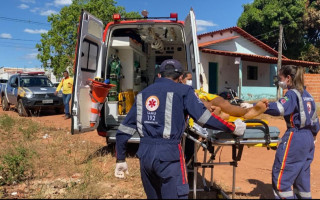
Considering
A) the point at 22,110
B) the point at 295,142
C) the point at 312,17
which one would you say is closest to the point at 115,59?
the point at 295,142

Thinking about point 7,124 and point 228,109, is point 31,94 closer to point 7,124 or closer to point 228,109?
point 7,124

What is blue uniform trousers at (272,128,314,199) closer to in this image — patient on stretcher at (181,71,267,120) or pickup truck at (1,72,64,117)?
patient on stretcher at (181,71,267,120)

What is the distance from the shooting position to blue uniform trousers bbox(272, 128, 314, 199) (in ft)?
9.61

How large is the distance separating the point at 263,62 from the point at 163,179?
1873 cm

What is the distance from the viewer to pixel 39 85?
40.5ft

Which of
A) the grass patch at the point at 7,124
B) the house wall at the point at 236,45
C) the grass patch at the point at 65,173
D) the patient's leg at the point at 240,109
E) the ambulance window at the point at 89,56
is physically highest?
the house wall at the point at 236,45

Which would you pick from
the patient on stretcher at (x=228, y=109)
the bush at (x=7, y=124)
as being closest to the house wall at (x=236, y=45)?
the bush at (x=7, y=124)

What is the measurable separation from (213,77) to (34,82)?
9687 millimetres

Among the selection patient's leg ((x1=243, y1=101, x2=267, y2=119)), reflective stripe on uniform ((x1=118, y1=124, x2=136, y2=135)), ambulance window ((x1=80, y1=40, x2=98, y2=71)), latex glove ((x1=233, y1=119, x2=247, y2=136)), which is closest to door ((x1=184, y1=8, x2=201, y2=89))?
ambulance window ((x1=80, y1=40, x2=98, y2=71))

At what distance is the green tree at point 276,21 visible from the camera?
2052cm

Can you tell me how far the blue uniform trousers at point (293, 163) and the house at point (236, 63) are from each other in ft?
42.1

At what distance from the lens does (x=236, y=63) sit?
15930mm

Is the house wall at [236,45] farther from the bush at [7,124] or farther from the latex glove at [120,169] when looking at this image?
the latex glove at [120,169]

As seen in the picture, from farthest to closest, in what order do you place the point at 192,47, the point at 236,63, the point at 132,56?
the point at 236,63 → the point at 132,56 → the point at 192,47
